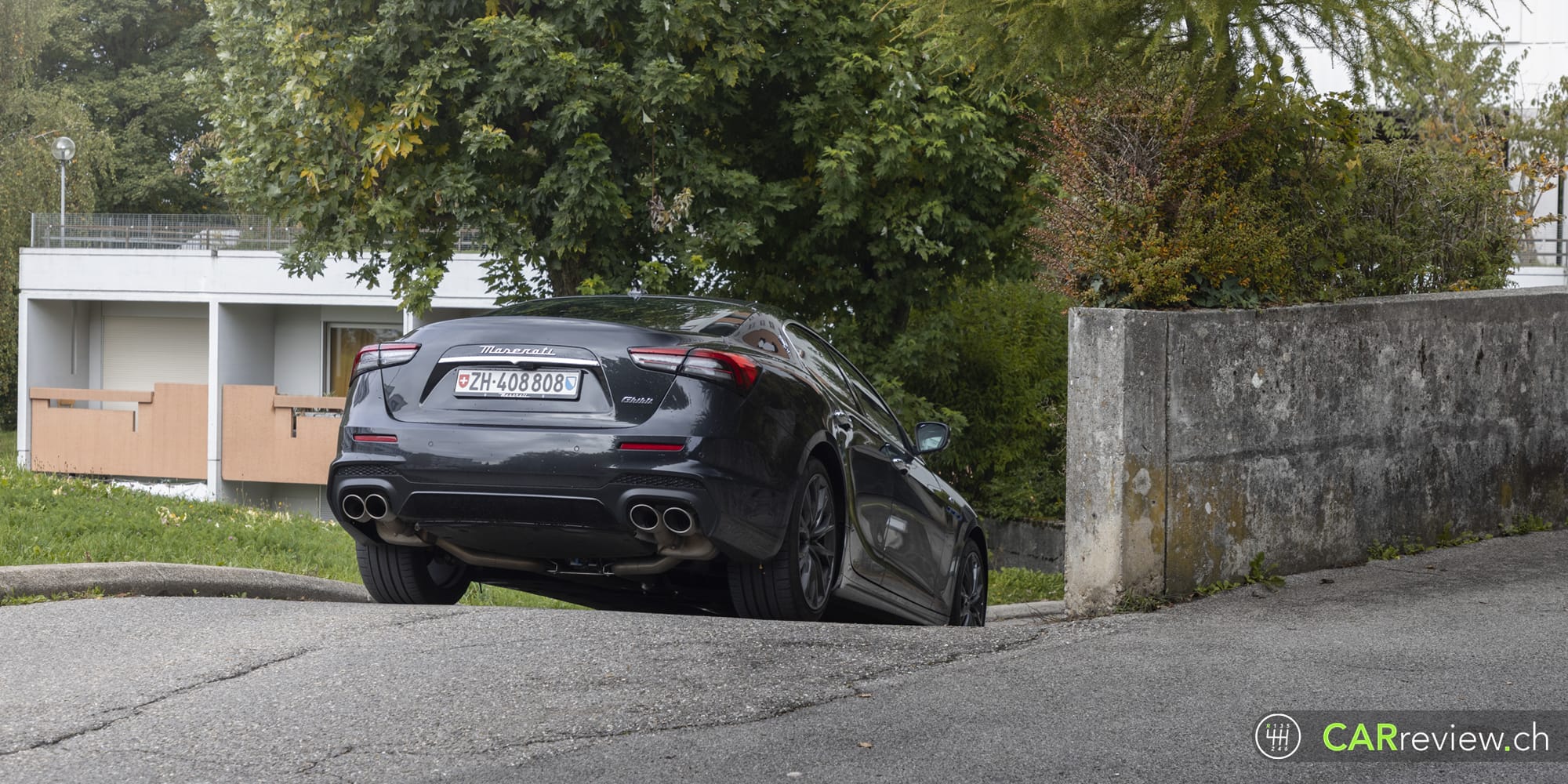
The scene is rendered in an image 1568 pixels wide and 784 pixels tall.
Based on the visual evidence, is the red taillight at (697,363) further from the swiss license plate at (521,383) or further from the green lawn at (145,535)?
the green lawn at (145,535)

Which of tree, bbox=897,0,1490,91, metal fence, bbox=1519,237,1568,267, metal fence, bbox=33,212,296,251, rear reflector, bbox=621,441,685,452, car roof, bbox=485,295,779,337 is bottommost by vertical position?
rear reflector, bbox=621,441,685,452

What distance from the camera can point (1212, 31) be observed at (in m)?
7.58

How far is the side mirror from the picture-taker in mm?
7586

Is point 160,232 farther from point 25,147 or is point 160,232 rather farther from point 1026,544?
point 1026,544

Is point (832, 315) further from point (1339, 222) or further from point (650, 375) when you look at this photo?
point (650, 375)

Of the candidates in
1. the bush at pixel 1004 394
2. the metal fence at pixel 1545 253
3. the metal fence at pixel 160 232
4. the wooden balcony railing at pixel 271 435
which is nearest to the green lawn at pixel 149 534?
the bush at pixel 1004 394

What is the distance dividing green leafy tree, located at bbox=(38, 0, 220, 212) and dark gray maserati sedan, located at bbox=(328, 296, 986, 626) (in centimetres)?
4950

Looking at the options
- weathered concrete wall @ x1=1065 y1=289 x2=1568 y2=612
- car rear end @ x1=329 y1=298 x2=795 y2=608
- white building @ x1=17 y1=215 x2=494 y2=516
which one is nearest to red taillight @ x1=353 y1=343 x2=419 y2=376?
car rear end @ x1=329 y1=298 x2=795 y2=608

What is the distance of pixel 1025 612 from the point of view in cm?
1108

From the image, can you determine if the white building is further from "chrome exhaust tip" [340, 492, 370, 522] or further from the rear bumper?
the rear bumper

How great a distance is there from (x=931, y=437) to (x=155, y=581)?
395cm

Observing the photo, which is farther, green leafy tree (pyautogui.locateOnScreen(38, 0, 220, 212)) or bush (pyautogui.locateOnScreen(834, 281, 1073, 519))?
green leafy tree (pyautogui.locateOnScreen(38, 0, 220, 212))

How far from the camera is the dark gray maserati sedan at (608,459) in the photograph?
5.70 metres

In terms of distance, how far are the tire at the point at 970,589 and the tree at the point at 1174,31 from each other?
9.36ft
